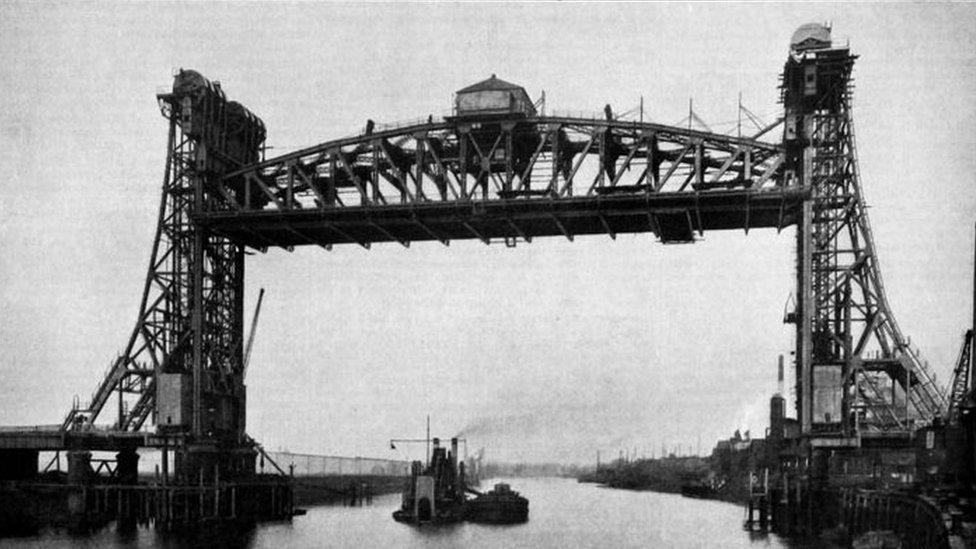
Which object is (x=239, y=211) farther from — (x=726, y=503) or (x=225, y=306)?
(x=726, y=503)

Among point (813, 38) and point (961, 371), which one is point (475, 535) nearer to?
point (961, 371)

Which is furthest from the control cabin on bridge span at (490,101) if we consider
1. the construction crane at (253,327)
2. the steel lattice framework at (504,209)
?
the construction crane at (253,327)

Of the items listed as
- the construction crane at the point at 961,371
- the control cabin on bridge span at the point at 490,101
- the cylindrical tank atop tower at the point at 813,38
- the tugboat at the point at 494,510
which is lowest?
the tugboat at the point at 494,510

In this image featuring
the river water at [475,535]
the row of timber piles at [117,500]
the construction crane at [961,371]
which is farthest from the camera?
the row of timber piles at [117,500]

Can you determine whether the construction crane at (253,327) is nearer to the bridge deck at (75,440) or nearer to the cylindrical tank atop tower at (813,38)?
the bridge deck at (75,440)

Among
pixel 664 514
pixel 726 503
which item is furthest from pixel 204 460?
pixel 726 503

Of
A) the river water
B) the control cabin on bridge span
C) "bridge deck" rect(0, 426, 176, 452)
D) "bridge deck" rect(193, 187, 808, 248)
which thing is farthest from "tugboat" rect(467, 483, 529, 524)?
the control cabin on bridge span

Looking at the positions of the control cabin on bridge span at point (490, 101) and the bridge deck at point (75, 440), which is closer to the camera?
the control cabin on bridge span at point (490, 101)
